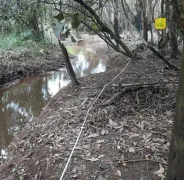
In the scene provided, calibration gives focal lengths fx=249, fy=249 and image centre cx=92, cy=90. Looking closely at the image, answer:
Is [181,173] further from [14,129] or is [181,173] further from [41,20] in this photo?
[41,20]

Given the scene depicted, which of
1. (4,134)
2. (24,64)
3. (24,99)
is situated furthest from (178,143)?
(24,64)

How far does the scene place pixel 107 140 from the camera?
3.16 meters

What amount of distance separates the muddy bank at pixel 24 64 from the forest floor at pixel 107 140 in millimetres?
4864

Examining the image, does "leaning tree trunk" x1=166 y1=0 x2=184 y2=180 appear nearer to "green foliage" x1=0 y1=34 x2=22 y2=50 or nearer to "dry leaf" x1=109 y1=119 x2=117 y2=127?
"dry leaf" x1=109 y1=119 x2=117 y2=127

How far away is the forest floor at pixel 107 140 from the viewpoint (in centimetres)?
264

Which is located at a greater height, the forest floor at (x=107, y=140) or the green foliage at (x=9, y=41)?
the green foliage at (x=9, y=41)

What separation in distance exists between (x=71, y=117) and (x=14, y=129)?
1990mm

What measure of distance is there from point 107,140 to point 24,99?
4.84m

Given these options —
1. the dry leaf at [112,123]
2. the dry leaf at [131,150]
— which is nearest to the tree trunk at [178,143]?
the dry leaf at [131,150]

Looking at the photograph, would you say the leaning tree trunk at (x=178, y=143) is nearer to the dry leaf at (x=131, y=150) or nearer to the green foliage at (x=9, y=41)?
the dry leaf at (x=131, y=150)

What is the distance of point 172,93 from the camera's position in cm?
406

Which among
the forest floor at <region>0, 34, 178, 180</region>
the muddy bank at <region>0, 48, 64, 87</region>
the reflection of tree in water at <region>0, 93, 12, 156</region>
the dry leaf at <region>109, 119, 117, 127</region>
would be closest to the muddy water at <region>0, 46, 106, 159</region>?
the reflection of tree in water at <region>0, 93, 12, 156</region>

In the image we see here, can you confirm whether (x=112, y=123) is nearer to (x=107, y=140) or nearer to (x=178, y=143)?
(x=107, y=140)

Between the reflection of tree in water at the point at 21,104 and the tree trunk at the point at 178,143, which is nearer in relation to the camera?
the tree trunk at the point at 178,143
